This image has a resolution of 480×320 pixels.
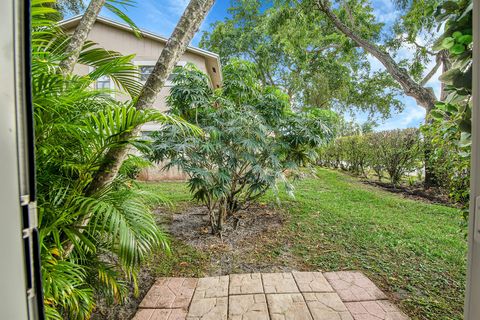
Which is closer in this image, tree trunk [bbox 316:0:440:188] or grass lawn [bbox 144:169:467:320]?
grass lawn [bbox 144:169:467:320]

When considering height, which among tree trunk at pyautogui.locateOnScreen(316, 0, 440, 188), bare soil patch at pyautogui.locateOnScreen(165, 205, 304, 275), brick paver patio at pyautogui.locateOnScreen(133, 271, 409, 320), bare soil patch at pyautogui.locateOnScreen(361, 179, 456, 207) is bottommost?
brick paver patio at pyautogui.locateOnScreen(133, 271, 409, 320)

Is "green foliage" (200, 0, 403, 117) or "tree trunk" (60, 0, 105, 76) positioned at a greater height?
"green foliage" (200, 0, 403, 117)

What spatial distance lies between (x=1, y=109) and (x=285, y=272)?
2.28 m

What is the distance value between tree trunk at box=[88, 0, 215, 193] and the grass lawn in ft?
4.13

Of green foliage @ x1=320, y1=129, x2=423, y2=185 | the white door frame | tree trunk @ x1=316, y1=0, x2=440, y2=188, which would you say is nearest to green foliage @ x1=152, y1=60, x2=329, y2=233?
green foliage @ x1=320, y1=129, x2=423, y2=185

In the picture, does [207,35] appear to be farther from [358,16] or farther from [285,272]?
[285,272]

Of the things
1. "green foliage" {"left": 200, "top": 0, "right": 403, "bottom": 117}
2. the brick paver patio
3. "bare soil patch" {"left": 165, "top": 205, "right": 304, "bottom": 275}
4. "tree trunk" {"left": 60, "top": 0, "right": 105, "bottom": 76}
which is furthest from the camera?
"green foliage" {"left": 200, "top": 0, "right": 403, "bottom": 117}

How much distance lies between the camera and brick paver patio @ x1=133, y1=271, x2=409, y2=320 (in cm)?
167

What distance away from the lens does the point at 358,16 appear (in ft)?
21.9

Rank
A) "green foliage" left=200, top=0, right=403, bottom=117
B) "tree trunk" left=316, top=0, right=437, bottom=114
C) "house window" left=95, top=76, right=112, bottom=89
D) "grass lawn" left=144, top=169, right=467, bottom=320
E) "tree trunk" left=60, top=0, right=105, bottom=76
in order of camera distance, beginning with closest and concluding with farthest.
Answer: "tree trunk" left=60, top=0, right=105, bottom=76 → "grass lawn" left=144, top=169, right=467, bottom=320 → "house window" left=95, top=76, right=112, bottom=89 → "tree trunk" left=316, top=0, right=437, bottom=114 → "green foliage" left=200, top=0, right=403, bottom=117

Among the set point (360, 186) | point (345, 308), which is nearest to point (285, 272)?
point (345, 308)

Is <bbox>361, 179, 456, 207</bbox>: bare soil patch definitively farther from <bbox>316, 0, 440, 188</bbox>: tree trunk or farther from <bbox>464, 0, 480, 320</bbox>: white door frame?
<bbox>464, 0, 480, 320</bbox>: white door frame

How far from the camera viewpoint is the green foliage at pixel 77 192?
3.93ft

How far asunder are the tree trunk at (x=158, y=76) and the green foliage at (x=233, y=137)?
93cm
